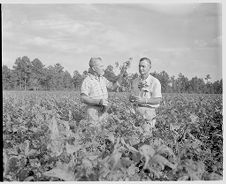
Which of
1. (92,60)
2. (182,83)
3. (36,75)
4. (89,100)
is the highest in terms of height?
(92,60)

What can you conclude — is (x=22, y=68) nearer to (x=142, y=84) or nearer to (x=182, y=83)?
(x=142, y=84)

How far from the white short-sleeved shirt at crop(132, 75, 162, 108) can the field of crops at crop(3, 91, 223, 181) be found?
21 centimetres

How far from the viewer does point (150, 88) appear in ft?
16.0

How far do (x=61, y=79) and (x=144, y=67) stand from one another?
1.11 m

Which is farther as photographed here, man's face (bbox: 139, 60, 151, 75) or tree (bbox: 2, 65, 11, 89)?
man's face (bbox: 139, 60, 151, 75)

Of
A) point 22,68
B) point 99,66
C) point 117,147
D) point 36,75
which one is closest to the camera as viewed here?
point 117,147

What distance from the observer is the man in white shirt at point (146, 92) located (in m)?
4.85

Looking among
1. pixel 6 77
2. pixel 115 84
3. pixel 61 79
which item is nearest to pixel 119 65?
pixel 115 84

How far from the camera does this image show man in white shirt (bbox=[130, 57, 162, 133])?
15.9 ft

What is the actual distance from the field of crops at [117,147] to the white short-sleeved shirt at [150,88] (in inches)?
8.3

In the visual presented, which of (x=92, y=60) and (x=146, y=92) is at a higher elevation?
(x=92, y=60)

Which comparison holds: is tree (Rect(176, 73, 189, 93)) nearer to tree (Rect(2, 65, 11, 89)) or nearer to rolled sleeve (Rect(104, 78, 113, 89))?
rolled sleeve (Rect(104, 78, 113, 89))

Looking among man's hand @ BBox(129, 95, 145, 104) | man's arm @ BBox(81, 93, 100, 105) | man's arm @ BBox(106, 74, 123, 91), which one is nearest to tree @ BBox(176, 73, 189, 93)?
man's hand @ BBox(129, 95, 145, 104)

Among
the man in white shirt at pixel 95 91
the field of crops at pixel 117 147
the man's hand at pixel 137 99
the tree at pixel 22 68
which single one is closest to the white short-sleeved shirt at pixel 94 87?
the man in white shirt at pixel 95 91
